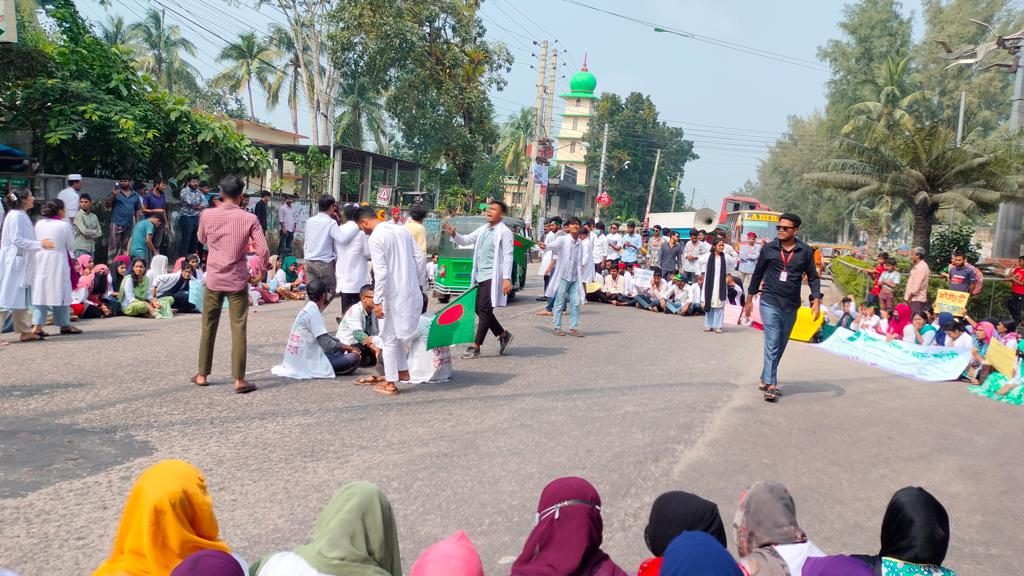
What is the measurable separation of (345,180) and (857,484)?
105 feet

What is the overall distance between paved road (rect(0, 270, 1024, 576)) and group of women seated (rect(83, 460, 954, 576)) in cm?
111

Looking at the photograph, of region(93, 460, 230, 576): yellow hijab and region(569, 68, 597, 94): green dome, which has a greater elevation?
region(569, 68, 597, 94): green dome

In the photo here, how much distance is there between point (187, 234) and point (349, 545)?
15061 millimetres

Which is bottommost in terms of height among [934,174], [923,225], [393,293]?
[393,293]

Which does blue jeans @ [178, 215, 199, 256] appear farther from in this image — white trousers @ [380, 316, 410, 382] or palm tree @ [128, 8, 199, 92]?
palm tree @ [128, 8, 199, 92]

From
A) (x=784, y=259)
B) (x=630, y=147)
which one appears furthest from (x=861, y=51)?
(x=784, y=259)

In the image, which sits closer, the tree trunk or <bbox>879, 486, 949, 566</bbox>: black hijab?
<bbox>879, 486, 949, 566</bbox>: black hijab

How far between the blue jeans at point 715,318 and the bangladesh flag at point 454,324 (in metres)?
7.01

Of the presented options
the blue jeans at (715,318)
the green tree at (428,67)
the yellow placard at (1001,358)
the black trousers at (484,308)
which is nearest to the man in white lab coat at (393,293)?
the black trousers at (484,308)

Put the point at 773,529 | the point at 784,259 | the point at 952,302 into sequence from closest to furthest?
1. the point at 773,529
2. the point at 784,259
3. the point at 952,302

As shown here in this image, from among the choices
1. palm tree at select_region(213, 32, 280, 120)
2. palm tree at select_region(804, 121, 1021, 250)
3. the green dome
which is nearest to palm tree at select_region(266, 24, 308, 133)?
palm tree at select_region(213, 32, 280, 120)

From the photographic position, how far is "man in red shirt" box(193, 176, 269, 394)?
6926 millimetres

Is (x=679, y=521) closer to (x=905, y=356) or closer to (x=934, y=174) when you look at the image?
(x=905, y=356)

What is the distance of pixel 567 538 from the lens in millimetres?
2807
